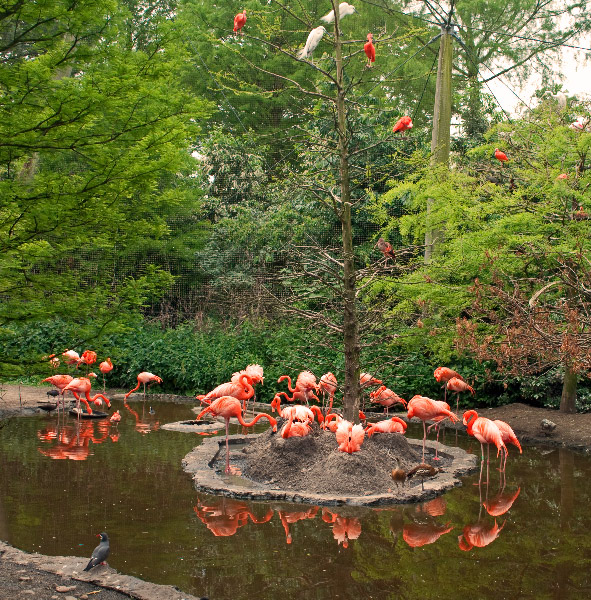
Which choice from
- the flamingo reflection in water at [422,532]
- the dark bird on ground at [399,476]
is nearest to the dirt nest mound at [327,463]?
the dark bird on ground at [399,476]

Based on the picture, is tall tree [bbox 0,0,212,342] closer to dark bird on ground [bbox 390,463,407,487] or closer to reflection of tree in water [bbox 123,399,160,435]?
dark bird on ground [bbox 390,463,407,487]

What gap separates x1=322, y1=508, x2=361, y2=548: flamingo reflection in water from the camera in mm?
4491

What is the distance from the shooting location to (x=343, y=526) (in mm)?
4758

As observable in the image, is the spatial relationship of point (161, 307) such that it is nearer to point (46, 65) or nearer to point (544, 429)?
point (544, 429)

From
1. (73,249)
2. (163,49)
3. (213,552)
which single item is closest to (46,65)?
(163,49)

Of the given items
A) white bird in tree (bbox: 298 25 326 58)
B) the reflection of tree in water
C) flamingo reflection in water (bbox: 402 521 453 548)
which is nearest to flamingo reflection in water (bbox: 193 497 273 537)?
flamingo reflection in water (bbox: 402 521 453 548)

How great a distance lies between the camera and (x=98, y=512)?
5004 mm

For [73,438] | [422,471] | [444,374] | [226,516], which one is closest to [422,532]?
[422,471]

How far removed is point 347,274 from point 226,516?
2.34 m

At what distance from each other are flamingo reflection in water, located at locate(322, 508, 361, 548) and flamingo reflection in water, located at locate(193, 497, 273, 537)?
0.46 m

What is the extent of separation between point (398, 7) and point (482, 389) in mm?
12116

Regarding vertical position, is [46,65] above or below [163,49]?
below

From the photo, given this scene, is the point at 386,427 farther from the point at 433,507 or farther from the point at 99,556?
the point at 99,556

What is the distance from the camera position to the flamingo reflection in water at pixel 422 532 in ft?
14.7
